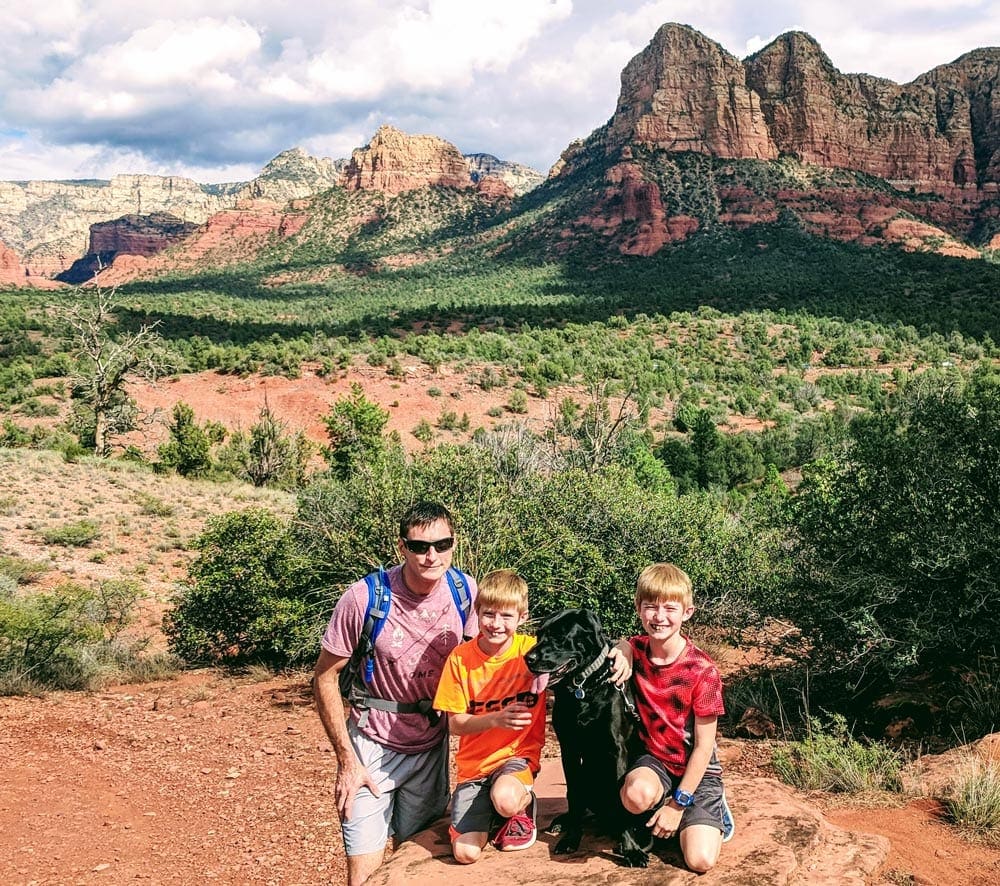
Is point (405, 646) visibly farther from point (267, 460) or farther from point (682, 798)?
point (267, 460)

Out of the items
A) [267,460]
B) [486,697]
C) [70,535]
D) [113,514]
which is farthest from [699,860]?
[267,460]

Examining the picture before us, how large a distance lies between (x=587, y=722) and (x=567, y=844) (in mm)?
475

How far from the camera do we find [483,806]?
9.55ft

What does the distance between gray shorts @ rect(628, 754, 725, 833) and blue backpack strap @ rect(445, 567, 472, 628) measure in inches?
35.6

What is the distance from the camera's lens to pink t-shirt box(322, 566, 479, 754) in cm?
296

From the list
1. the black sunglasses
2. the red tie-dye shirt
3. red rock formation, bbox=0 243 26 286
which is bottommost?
the red tie-dye shirt

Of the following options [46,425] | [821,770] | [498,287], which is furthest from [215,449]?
[498,287]

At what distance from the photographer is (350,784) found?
295 centimetres

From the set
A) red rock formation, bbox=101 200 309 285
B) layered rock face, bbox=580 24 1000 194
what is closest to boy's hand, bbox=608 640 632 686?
layered rock face, bbox=580 24 1000 194

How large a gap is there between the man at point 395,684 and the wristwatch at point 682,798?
3.23 feet

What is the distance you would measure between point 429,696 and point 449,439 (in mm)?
23586

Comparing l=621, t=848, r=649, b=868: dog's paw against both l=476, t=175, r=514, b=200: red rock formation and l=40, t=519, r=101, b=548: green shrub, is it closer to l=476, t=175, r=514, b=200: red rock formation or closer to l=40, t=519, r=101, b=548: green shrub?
l=40, t=519, r=101, b=548: green shrub

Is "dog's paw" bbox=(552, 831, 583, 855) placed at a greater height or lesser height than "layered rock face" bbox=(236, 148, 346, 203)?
lesser

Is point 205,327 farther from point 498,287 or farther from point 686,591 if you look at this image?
point 686,591
